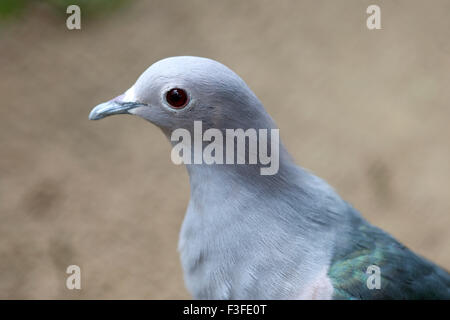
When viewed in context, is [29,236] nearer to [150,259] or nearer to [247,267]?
[150,259]

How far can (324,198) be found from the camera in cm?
192

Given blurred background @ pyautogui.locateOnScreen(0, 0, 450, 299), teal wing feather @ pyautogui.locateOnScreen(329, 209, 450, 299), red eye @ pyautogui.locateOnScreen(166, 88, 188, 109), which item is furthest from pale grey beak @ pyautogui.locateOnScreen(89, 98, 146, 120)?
blurred background @ pyautogui.locateOnScreen(0, 0, 450, 299)

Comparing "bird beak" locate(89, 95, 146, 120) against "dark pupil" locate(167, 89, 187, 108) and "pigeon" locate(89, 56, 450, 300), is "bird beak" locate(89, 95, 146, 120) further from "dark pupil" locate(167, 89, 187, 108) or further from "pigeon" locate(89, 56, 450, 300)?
"dark pupil" locate(167, 89, 187, 108)

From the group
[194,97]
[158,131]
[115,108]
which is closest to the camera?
[194,97]

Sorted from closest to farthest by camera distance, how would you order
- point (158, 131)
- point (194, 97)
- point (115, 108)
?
point (194, 97)
point (115, 108)
point (158, 131)

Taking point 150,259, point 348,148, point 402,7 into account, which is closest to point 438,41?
point 402,7

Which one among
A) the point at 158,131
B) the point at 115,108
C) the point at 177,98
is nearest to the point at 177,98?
the point at 177,98

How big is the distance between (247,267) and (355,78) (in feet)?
9.52

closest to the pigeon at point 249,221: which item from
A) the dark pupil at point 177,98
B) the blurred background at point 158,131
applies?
the dark pupil at point 177,98

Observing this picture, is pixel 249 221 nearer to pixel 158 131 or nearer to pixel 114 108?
pixel 114 108

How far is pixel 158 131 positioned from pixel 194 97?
2280mm

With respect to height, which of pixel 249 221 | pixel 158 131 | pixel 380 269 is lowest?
pixel 380 269

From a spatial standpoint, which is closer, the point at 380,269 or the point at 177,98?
the point at 177,98

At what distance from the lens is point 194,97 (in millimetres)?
1684
